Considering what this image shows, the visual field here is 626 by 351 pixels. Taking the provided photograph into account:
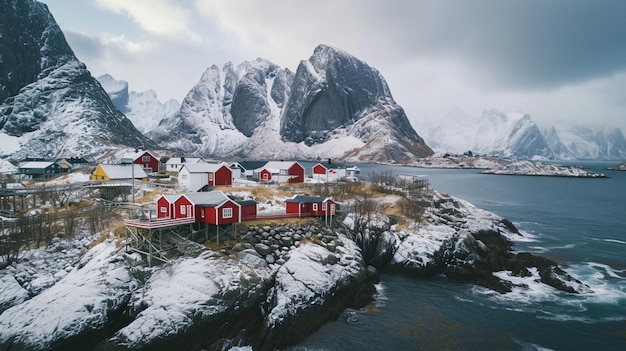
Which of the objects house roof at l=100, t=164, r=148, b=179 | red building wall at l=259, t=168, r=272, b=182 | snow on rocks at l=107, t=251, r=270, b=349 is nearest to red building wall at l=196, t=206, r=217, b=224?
snow on rocks at l=107, t=251, r=270, b=349

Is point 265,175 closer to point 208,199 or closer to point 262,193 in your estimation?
point 262,193

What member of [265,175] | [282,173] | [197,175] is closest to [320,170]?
[282,173]

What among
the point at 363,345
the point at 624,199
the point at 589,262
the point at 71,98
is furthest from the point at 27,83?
the point at 624,199

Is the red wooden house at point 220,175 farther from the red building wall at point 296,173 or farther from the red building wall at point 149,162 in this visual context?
the red building wall at point 149,162

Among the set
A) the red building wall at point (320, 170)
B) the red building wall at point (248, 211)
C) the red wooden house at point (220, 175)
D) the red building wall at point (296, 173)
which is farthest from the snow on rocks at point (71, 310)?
the red building wall at point (320, 170)

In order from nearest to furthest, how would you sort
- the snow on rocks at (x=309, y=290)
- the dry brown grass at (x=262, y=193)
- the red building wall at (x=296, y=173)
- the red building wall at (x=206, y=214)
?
the snow on rocks at (x=309, y=290), the red building wall at (x=206, y=214), the dry brown grass at (x=262, y=193), the red building wall at (x=296, y=173)

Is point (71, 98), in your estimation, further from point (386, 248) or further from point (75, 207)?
point (386, 248)
